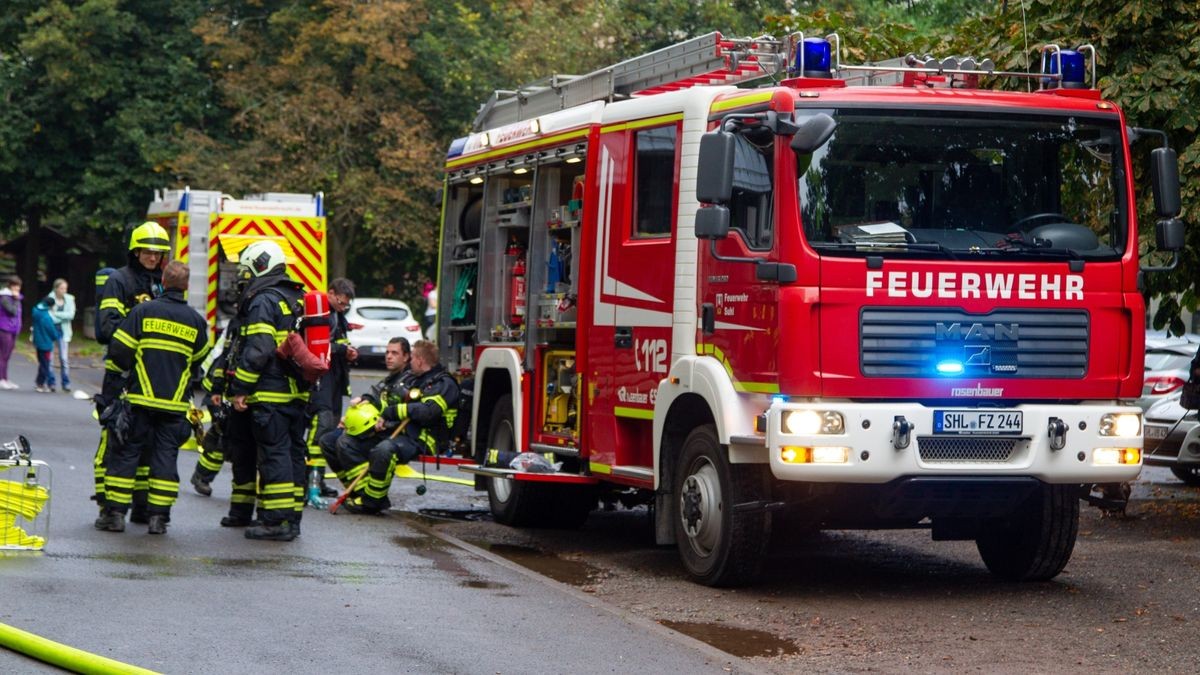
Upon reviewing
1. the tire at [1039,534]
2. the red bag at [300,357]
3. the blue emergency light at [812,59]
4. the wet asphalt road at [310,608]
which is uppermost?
the blue emergency light at [812,59]

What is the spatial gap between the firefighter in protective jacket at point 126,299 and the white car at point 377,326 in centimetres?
2166

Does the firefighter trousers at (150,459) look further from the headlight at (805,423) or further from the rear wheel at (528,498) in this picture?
the headlight at (805,423)

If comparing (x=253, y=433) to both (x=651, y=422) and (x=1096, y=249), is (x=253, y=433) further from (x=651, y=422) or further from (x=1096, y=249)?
(x=1096, y=249)

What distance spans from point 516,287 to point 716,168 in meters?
3.87

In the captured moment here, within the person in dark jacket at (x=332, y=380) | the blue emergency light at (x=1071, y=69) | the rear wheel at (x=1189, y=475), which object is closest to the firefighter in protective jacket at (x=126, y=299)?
the person in dark jacket at (x=332, y=380)

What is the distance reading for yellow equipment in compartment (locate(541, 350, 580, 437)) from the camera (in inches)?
469

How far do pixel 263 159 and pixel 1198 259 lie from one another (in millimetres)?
28602

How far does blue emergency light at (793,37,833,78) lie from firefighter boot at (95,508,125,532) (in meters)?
4.86

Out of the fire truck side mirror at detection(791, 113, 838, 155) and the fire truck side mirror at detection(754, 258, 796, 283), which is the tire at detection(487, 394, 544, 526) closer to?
the fire truck side mirror at detection(754, 258, 796, 283)

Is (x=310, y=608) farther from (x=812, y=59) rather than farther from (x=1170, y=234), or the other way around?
(x=1170, y=234)

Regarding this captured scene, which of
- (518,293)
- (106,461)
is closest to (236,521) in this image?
(106,461)

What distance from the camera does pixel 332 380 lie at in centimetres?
1379

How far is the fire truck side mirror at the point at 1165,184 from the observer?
32.1 feet

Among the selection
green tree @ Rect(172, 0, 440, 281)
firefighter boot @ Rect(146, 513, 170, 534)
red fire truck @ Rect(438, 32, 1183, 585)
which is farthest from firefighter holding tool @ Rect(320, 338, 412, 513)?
green tree @ Rect(172, 0, 440, 281)
